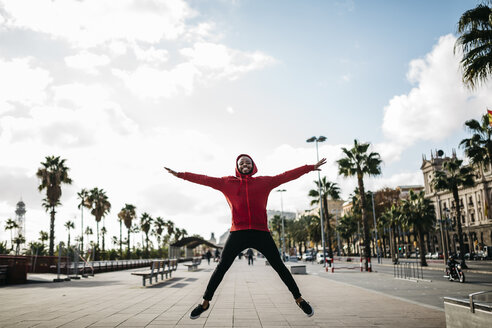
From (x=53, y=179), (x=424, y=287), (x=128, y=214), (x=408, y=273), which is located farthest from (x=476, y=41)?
(x=128, y=214)

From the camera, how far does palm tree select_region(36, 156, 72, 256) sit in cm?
3375

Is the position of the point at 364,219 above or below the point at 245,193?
below

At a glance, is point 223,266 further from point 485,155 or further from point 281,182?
point 485,155

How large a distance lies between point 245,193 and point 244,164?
412 millimetres

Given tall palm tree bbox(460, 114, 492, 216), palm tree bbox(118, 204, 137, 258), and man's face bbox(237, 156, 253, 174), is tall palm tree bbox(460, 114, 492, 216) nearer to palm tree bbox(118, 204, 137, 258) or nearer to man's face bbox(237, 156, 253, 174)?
man's face bbox(237, 156, 253, 174)

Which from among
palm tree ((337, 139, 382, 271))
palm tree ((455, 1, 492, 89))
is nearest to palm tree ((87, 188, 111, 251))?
palm tree ((337, 139, 382, 271))

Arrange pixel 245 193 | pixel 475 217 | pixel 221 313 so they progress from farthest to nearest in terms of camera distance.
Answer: pixel 475 217 → pixel 221 313 → pixel 245 193

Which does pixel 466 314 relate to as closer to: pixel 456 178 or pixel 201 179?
pixel 201 179

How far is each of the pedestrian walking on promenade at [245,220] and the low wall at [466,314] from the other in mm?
2324

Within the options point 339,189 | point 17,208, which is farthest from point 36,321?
point 17,208

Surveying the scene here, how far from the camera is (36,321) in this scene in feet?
22.3

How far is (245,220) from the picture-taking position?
4.55m

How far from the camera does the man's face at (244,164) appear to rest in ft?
15.8

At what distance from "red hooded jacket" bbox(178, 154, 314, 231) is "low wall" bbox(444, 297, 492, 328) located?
3.13 m
